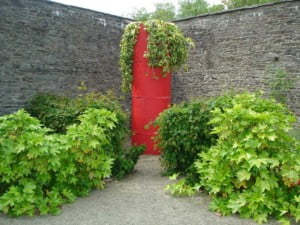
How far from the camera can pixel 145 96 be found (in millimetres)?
6340

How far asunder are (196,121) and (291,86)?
177 inches

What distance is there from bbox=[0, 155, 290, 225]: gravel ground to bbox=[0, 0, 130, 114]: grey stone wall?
3872mm

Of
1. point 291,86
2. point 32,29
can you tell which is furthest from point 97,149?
point 291,86

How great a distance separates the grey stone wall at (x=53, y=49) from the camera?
7.17 metres

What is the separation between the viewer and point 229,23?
9.30 m

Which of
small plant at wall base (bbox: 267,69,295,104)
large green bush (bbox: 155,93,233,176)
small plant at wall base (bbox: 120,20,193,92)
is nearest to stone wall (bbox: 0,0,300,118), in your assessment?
small plant at wall base (bbox: 267,69,295,104)

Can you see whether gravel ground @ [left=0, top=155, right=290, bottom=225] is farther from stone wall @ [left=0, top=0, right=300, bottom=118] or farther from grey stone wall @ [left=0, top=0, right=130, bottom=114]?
stone wall @ [left=0, top=0, right=300, bottom=118]

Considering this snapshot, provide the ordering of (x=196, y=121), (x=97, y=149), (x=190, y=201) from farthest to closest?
(x=196, y=121)
(x=97, y=149)
(x=190, y=201)

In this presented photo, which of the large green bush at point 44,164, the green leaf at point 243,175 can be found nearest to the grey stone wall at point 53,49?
the large green bush at point 44,164

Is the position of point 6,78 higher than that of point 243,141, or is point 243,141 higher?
A: point 6,78

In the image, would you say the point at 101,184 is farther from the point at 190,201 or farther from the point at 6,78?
the point at 6,78

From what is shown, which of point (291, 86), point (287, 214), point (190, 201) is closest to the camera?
point (287, 214)

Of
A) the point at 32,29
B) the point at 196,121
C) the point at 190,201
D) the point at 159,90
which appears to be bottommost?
the point at 190,201

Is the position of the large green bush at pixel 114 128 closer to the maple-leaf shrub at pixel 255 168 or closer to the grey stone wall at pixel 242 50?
the maple-leaf shrub at pixel 255 168
